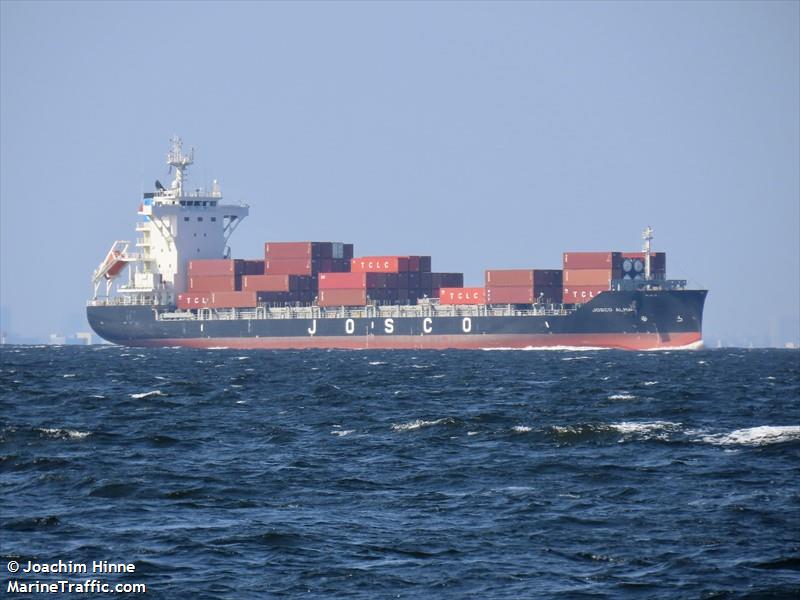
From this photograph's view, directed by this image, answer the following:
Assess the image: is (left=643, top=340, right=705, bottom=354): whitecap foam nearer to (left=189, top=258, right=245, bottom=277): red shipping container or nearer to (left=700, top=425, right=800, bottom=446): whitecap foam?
(left=189, top=258, right=245, bottom=277): red shipping container

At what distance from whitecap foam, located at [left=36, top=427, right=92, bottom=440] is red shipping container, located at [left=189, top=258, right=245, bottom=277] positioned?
82453 millimetres

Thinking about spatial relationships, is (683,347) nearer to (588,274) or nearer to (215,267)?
(588,274)

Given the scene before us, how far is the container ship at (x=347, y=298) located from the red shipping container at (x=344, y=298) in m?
0.08

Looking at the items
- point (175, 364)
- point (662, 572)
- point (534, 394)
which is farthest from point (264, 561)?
point (175, 364)

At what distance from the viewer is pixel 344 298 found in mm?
106438

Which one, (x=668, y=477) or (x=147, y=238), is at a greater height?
(x=147, y=238)

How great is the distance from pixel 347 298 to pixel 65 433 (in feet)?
248

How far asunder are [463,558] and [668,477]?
7.54 metres

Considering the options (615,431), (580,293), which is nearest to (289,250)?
(580,293)

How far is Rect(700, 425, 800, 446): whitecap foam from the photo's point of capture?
2866 centimetres

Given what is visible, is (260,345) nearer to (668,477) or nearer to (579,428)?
(579,428)

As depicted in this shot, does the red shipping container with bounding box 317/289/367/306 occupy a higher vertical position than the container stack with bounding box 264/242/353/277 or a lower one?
lower

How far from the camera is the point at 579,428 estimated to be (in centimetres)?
3102

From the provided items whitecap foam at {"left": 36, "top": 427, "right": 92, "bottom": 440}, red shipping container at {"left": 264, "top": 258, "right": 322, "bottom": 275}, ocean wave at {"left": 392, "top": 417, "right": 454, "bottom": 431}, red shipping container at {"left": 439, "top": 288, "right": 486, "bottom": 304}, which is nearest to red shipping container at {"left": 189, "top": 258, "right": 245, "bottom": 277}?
red shipping container at {"left": 264, "top": 258, "right": 322, "bottom": 275}
